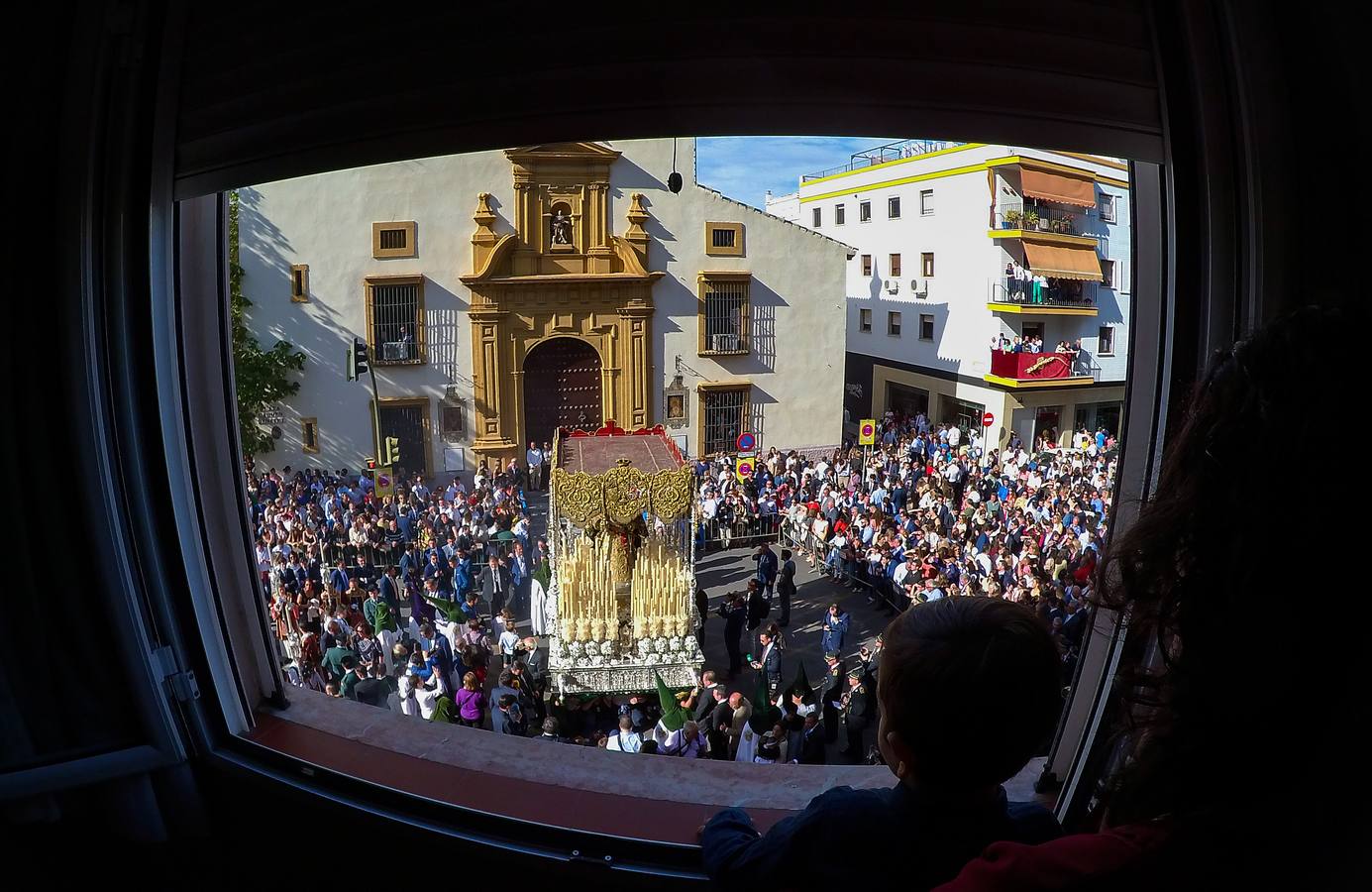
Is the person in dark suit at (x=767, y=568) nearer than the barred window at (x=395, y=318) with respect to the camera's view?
Yes

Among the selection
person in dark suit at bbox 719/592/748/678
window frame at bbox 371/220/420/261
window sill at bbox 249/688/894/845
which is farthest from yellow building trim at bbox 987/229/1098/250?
window sill at bbox 249/688/894/845

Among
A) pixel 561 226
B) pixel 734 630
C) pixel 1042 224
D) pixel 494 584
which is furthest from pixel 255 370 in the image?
pixel 1042 224

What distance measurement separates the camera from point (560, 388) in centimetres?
1196

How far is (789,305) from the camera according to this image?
11977 millimetres

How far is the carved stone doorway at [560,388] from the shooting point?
11.8 metres

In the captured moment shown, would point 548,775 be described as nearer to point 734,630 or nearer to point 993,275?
point 734,630

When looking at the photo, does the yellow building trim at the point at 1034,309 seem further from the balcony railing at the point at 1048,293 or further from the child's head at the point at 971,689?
the child's head at the point at 971,689

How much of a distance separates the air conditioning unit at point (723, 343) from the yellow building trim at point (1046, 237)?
390 cm

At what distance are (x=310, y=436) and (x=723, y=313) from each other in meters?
5.80

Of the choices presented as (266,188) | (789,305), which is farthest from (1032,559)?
(266,188)

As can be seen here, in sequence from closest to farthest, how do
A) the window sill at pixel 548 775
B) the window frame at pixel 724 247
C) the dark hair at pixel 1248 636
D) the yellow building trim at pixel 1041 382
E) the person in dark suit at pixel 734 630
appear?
the dark hair at pixel 1248 636
the window sill at pixel 548 775
the person in dark suit at pixel 734 630
the window frame at pixel 724 247
the yellow building trim at pixel 1041 382

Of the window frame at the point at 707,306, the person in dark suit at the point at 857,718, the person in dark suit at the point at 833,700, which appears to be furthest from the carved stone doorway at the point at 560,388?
the person in dark suit at the point at 857,718

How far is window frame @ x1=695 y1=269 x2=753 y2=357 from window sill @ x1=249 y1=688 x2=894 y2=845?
10.6 metres

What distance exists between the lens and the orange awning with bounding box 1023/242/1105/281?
38.4ft
